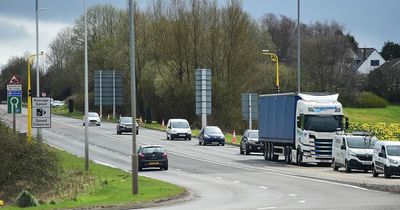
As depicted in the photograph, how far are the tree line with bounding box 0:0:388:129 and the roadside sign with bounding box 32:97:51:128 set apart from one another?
54862 millimetres

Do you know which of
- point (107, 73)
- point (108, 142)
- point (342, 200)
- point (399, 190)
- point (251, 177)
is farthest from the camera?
point (107, 73)

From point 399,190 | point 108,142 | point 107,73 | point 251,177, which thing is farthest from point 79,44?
point 399,190

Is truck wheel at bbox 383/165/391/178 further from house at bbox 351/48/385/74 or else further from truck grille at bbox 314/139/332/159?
house at bbox 351/48/385/74

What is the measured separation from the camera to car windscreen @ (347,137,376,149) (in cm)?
4209

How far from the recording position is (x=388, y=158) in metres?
37.2

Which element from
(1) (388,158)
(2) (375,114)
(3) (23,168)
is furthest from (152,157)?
(2) (375,114)

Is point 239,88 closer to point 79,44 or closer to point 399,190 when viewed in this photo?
point 79,44

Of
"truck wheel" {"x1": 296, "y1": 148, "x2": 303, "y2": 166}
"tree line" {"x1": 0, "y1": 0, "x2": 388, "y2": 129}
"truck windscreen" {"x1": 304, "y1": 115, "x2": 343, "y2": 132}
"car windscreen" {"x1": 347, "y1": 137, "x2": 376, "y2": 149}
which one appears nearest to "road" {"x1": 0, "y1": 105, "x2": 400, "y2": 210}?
"truck wheel" {"x1": 296, "y1": 148, "x2": 303, "y2": 166}

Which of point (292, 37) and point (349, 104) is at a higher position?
point (292, 37)

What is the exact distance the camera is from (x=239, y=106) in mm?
91000

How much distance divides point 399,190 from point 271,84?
6548 cm

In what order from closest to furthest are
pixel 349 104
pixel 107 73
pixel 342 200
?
pixel 342 200
pixel 107 73
pixel 349 104

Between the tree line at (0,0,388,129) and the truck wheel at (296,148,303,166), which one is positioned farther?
the tree line at (0,0,388,129)

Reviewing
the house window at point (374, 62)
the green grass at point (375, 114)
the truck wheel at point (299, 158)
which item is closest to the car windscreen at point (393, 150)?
the truck wheel at point (299, 158)
